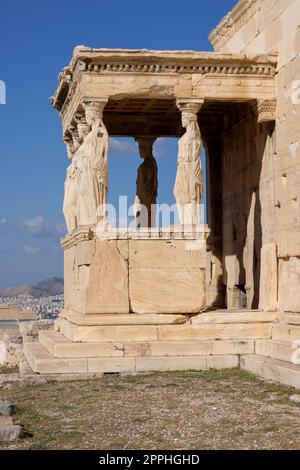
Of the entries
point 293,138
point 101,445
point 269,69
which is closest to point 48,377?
point 101,445

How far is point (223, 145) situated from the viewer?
16688 mm

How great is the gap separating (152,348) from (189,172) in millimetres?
2953

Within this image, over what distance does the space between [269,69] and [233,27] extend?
2.85m

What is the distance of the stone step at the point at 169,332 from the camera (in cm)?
1202

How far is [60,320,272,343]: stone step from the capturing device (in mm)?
12023

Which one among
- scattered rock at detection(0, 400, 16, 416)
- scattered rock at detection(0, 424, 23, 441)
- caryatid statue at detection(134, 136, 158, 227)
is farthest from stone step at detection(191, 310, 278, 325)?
scattered rock at detection(0, 424, 23, 441)

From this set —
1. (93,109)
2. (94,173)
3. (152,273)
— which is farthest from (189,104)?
(152,273)

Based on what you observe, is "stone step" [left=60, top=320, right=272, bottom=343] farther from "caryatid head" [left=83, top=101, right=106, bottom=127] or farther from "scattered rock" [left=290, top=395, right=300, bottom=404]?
"scattered rock" [left=290, top=395, right=300, bottom=404]

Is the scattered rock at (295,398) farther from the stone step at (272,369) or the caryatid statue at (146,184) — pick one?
the caryatid statue at (146,184)

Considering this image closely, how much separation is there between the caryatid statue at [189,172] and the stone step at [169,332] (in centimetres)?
171

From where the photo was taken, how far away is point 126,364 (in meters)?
11.5

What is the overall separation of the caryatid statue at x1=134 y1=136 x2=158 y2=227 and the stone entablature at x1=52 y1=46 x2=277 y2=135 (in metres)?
3.83

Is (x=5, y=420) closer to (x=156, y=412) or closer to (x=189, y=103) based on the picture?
(x=156, y=412)
